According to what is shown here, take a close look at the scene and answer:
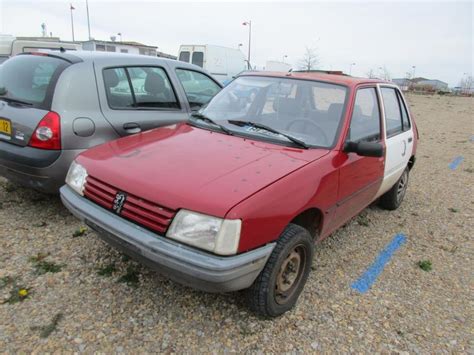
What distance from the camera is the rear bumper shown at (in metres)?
3.35

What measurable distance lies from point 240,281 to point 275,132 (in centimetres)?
137

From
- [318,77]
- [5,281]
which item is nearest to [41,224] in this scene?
[5,281]

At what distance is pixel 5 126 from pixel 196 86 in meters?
2.29

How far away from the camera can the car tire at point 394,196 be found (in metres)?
4.68

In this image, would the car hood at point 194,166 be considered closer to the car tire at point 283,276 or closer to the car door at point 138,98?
the car tire at point 283,276

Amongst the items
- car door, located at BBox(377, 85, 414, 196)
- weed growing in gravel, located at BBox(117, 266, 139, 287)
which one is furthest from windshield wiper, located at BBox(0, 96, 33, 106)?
car door, located at BBox(377, 85, 414, 196)

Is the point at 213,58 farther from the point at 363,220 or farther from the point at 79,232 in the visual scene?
the point at 79,232

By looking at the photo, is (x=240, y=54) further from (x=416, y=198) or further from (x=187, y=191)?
(x=187, y=191)

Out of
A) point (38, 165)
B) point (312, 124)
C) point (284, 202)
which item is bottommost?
point (38, 165)

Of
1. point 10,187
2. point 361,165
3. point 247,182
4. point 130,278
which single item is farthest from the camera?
point 10,187

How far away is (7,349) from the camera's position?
7.09 feet

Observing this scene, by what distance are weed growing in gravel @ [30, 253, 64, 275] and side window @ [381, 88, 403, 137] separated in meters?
3.37

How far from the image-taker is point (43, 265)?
298 centimetres

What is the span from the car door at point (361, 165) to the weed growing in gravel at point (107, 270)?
1.89 meters
